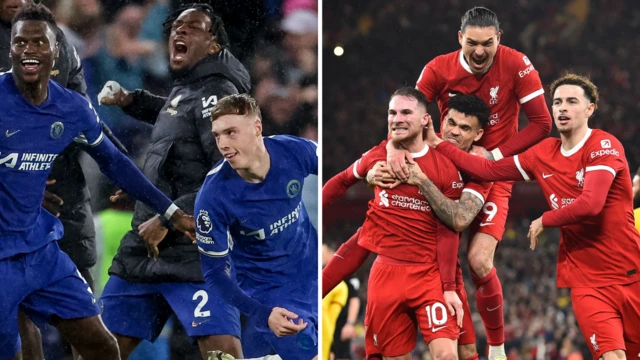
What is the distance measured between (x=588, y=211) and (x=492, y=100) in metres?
0.81

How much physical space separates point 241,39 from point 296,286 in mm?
1342

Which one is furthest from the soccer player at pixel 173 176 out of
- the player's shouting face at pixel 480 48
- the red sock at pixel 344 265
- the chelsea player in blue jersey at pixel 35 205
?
the player's shouting face at pixel 480 48

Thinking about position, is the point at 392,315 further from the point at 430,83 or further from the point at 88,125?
the point at 88,125

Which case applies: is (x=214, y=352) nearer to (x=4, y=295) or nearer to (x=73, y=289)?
(x=73, y=289)

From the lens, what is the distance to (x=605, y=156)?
163 inches

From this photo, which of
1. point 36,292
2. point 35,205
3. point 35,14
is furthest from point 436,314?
point 35,14

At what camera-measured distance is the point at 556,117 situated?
4.26 m

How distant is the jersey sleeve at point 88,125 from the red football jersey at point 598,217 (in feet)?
7.43

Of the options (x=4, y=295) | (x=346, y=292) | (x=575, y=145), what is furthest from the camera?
(x=346, y=292)

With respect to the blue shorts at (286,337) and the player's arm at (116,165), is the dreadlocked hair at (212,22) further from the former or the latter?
the blue shorts at (286,337)

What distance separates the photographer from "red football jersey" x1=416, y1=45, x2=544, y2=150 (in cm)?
445

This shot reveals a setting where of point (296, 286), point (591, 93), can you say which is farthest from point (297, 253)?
point (591, 93)

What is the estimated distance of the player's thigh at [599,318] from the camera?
4012mm

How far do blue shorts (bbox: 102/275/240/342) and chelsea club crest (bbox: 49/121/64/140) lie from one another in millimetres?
827
